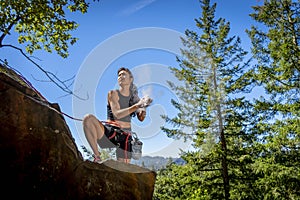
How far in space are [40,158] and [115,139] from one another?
909mm

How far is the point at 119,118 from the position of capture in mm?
3357

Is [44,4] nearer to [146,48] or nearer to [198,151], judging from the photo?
[146,48]

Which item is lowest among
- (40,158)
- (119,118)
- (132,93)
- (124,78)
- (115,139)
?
(40,158)

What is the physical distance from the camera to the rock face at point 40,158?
267cm

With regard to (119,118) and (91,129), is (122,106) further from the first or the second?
(91,129)

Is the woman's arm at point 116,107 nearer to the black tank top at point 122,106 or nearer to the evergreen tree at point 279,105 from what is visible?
the black tank top at point 122,106

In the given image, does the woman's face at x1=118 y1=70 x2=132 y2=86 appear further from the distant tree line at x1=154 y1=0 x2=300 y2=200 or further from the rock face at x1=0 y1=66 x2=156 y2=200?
the distant tree line at x1=154 y1=0 x2=300 y2=200

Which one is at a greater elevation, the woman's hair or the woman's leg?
the woman's hair

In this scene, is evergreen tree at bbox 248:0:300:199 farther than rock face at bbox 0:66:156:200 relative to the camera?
Yes

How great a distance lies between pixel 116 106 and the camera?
337 centimetres

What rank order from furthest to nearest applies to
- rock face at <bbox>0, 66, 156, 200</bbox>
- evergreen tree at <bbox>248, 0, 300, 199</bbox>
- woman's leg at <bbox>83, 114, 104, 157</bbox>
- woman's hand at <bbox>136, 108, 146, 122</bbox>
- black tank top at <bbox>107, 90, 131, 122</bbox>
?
1. evergreen tree at <bbox>248, 0, 300, 199</bbox>
2. black tank top at <bbox>107, 90, 131, 122</bbox>
3. woman's hand at <bbox>136, 108, 146, 122</bbox>
4. woman's leg at <bbox>83, 114, 104, 157</bbox>
5. rock face at <bbox>0, 66, 156, 200</bbox>

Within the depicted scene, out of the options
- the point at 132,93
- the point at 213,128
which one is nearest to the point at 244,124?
the point at 213,128

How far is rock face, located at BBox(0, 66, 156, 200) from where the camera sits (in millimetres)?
2666

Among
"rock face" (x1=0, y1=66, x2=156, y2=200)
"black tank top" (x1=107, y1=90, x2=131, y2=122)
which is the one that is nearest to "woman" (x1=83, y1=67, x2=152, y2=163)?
"black tank top" (x1=107, y1=90, x2=131, y2=122)
